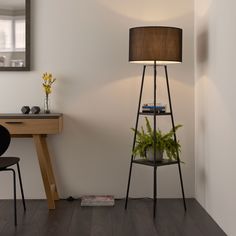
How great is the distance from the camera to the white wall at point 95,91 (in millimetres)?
3754

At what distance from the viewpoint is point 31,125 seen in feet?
10.8

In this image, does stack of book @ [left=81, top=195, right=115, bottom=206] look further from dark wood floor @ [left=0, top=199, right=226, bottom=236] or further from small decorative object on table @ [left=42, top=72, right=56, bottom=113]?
small decorative object on table @ [left=42, top=72, right=56, bottom=113]

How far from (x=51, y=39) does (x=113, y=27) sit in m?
0.58

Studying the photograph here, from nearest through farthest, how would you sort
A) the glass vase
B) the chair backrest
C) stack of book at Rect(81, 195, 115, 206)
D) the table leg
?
1. the chair backrest
2. the table leg
3. stack of book at Rect(81, 195, 115, 206)
4. the glass vase

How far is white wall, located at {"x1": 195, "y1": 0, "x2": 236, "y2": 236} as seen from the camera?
2670mm

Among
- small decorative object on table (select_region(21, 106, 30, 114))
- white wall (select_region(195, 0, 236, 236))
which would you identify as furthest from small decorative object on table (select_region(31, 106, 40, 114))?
white wall (select_region(195, 0, 236, 236))

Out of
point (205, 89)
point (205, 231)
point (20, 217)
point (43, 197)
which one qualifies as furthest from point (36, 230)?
point (205, 89)

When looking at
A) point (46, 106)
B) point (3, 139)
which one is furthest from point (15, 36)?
point (3, 139)

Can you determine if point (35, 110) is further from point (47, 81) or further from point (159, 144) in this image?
point (159, 144)

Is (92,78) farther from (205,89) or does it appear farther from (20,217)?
(20,217)

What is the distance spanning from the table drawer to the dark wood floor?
2.17ft

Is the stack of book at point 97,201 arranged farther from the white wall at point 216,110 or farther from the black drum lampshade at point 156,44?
the black drum lampshade at point 156,44

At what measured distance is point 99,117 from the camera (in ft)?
12.4

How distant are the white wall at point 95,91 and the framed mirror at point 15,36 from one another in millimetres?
69
